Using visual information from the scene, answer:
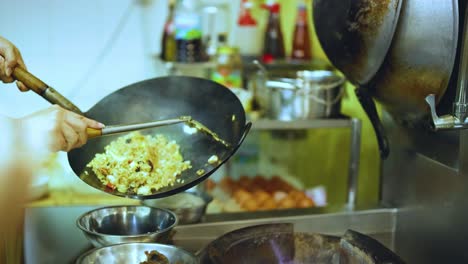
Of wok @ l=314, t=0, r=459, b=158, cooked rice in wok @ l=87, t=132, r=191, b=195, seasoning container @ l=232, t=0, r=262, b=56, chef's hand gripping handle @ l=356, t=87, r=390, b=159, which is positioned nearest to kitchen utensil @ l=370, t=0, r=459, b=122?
wok @ l=314, t=0, r=459, b=158

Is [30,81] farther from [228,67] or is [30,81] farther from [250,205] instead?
[228,67]

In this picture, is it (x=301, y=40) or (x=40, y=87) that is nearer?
(x=40, y=87)

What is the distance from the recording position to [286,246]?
4.99 ft

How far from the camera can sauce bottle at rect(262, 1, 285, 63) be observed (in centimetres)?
297

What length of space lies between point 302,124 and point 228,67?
567mm

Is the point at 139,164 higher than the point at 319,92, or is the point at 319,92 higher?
the point at 319,92

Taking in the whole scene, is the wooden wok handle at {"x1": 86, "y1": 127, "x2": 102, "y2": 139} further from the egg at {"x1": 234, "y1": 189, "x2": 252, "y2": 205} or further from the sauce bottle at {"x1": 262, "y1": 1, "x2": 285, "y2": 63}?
the sauce bottle at {"x1": 262, "y1": 1, "x2": 285, "y2": 63}

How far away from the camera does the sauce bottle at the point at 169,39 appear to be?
9.50ft

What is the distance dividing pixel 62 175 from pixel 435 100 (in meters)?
1.78

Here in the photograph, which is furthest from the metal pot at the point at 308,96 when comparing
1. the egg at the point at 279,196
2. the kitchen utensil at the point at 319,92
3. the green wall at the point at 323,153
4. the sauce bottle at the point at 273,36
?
the sauce bottle at the point at 273,36

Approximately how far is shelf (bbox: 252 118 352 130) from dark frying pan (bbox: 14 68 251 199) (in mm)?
535

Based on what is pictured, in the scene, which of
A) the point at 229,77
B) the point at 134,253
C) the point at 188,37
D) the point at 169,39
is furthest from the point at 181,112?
the point at 169,39

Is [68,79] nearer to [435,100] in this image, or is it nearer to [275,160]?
[275,160]

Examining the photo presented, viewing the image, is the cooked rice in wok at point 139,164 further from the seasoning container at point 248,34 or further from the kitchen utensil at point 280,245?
the seasoning container at point 248,34
